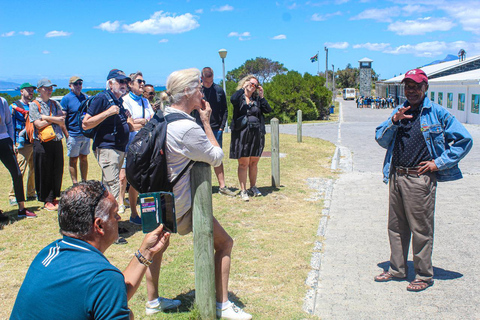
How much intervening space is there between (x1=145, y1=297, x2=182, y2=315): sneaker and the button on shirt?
249 centimetres

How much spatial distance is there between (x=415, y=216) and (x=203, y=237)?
7.06 feet

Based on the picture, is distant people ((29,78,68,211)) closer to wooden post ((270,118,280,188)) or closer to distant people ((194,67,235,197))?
distant people ((194,67,235,197))

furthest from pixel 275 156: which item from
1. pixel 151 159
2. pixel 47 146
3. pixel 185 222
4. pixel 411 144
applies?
pixel 151 159

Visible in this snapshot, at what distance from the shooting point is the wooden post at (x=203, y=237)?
10.7 feet

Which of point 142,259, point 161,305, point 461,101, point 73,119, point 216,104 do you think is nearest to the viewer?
point 142,259

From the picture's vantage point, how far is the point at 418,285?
423cm

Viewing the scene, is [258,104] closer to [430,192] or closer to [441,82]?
[430,192]

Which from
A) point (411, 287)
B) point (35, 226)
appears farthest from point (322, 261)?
point (35, 226)

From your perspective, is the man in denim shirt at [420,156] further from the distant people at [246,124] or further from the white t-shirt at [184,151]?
the distant people at [246,124]

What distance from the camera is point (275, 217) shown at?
670 centimetres

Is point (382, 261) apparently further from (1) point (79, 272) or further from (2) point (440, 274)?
(1) point (79, 272)

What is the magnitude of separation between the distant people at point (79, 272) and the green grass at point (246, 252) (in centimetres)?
162

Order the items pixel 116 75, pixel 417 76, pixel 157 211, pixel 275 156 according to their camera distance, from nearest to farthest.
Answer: pixel 157 211 → pixel 417 76 → pixel 116 75 → pixel 275 156

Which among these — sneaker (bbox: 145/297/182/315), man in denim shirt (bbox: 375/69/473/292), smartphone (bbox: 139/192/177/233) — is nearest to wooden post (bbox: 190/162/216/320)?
smartphone (bbox: 139/192/177/233)
